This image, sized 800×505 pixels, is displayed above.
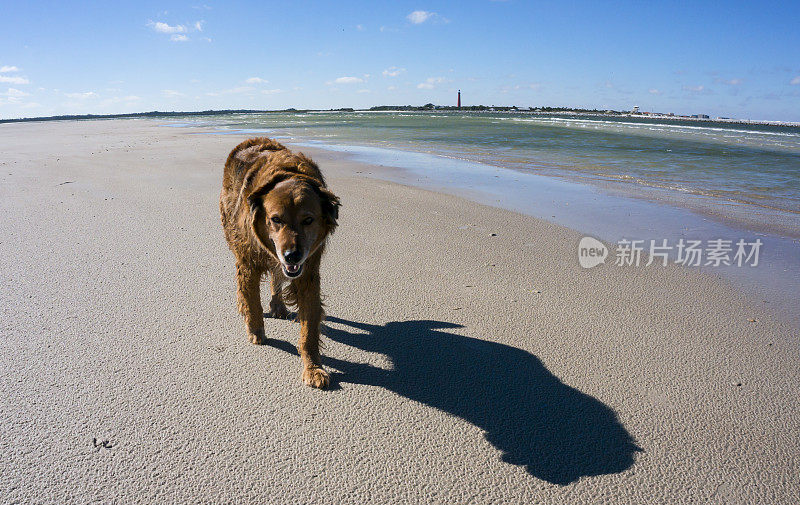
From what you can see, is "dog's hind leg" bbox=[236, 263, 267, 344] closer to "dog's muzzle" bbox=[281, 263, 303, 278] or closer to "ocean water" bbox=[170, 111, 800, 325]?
"dog's muzzle" bbox=[281, 263, 303, 278]

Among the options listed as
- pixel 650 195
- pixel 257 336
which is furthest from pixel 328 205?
pixel 650 195

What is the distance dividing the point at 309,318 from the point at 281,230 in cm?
76

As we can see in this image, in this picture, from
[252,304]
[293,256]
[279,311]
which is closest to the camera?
[293,256]

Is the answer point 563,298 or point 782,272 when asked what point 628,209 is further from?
point 563,298

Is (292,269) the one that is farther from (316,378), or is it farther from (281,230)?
(316,378)

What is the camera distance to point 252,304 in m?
3.56

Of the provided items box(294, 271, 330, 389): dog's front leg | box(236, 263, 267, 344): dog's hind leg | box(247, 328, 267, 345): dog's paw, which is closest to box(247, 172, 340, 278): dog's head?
box(294, 271, 330, 389): dog's front leg

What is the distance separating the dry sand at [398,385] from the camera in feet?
7.55

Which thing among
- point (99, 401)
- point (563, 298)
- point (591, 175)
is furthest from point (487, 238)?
point (591, 175)

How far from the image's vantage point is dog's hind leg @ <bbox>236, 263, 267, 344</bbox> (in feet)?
11.6

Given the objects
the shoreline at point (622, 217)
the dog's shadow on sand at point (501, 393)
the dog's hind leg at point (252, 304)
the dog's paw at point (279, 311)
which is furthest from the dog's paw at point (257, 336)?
the shoreline at point (622, 217)

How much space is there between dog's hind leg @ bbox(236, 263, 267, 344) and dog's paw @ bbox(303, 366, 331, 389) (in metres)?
0.66

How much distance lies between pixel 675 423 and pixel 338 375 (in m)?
2.17

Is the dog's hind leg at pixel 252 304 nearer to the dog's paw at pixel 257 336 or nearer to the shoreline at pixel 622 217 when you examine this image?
the dog's paw at pixel 257 336
